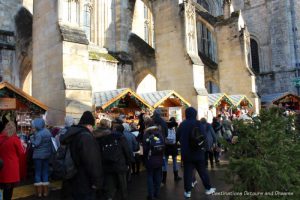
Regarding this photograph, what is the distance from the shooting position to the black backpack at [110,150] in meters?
4.58

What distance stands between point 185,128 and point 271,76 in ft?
75.7

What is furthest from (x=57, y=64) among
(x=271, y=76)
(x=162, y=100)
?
(x=271, y=76)

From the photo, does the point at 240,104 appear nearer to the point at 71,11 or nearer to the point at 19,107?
the point at 71,11

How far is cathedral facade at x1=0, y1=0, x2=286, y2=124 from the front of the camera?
1070 cm

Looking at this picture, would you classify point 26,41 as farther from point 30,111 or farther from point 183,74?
point 183,74

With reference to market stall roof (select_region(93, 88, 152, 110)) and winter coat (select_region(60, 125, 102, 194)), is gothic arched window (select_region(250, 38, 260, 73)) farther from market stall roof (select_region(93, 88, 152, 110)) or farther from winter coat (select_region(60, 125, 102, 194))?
winter coat (select_region(60, 125, 102, 194))

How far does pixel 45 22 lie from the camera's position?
11688 millimetres

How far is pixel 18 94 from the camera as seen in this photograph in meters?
9.24

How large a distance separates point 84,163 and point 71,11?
8910mm

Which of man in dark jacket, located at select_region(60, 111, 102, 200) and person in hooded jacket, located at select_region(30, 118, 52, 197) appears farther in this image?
person in hooded jacket, located at select_region(30, 118, 52, 197)

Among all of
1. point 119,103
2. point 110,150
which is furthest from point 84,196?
point 119,103

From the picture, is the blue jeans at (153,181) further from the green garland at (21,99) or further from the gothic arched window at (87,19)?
the gothic arched window at (87,19)

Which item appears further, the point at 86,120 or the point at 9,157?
the point at 9,157

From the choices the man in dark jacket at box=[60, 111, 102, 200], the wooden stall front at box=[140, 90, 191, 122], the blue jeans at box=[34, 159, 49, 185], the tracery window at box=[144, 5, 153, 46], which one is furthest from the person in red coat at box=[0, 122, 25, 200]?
the tracery window at box=[144, 5, 153, 46]
